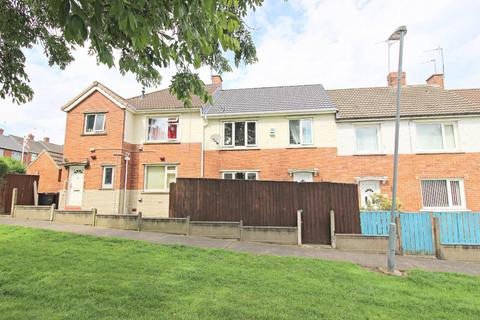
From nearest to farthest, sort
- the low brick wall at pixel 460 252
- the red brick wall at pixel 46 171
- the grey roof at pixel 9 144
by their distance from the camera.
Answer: the low brick wall at pixel 460 252 → the red brick wall at pixel 46 171 → the grey roof at pixel 9 144

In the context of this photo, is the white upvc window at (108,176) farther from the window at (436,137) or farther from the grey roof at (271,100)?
the window at (436,137)

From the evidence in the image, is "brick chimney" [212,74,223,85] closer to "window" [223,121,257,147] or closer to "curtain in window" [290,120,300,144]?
"window" [223,121,257,147]

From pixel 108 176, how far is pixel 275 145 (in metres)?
10.0

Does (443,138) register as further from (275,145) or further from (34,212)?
(34,212)

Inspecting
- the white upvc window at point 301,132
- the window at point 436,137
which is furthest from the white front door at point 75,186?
the window at point 436,137

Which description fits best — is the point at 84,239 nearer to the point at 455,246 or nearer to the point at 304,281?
the point at 304,281

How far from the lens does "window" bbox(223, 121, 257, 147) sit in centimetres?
1717

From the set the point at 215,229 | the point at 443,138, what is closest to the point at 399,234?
the point at 215,229

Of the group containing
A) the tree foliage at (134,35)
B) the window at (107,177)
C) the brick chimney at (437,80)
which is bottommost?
the window at (107,177)

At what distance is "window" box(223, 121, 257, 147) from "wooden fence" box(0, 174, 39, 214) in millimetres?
11262

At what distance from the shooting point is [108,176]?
16.8 meters

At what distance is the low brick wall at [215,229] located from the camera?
1062cm

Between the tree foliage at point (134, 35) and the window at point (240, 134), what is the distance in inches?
424

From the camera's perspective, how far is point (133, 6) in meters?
2.80
